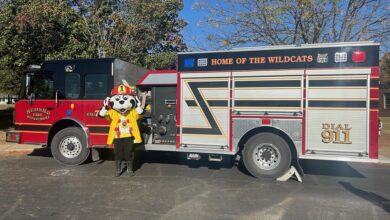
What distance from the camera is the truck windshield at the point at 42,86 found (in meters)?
9.20

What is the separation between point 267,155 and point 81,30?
10.3 m

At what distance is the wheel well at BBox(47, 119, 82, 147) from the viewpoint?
909 cm

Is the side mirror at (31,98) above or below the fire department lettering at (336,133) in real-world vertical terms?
above

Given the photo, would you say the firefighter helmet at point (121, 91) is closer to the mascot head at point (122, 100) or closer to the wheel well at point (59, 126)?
the mascot head at point (122, 100)

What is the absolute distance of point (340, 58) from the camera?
22.9ft

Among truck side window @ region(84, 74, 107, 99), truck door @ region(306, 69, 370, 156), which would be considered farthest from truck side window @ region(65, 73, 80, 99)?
truck door @ region(306, 69, 370, 156)

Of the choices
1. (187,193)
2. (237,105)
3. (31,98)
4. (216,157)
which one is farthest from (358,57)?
(31,98)

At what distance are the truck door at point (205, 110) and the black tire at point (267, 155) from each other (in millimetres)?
518

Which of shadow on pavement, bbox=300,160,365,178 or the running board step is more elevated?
the running board step

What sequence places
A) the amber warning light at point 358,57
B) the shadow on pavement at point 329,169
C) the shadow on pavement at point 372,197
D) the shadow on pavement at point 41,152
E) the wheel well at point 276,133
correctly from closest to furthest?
the shadow on pavement at point 372,197 → the amber warning light at point 358,57 → the wheel well at point 276,133 → the shadow on pavement at point 329,169 → the shadow on pavement at point 41,152

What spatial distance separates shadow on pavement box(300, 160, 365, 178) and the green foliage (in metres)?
8.11

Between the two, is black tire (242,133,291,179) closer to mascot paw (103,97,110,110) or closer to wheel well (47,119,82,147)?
mascot paw (103,97,110,110)

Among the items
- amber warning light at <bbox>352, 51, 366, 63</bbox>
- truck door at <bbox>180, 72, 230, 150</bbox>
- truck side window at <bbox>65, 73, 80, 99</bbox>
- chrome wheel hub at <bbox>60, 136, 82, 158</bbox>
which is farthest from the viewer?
chrome wheel hub at <bbox>60, 136, 82, 158</bbox>

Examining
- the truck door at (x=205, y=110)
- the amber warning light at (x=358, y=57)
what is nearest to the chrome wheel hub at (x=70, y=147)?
the truck door at (x=205, y=110)
